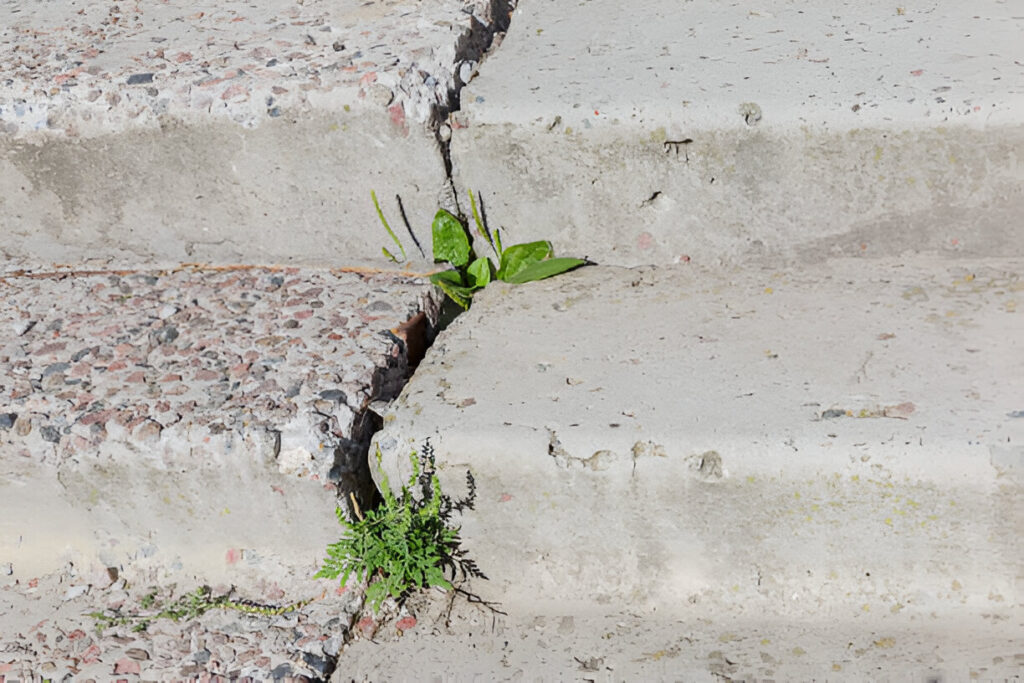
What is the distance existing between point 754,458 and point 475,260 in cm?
77

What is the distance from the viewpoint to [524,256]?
2002mm

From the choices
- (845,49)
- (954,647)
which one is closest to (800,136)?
(845,49)

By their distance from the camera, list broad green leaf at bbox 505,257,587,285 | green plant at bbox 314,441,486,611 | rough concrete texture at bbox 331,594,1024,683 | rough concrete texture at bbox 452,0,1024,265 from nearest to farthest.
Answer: rough concrete texture at bbox 331,594,1024,683 < green plant at bbox 314,441,486,611 < rough concrete texture at bbox 452,0,1024,265 < broad green leaf at bbox 505,257,587,285

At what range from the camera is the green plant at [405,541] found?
1572mm

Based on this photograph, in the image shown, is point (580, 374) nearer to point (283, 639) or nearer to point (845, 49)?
point (283, 639)

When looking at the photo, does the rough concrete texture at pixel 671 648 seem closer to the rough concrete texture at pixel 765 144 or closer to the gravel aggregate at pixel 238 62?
the rough concrete texture at pixel 765 144

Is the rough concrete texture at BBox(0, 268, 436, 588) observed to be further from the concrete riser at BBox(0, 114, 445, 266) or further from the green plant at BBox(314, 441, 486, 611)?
the concrete riser at BBox(0, 114, 445, 266)

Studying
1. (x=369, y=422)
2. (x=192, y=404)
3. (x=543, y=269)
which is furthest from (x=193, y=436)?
(x=543, y=269)

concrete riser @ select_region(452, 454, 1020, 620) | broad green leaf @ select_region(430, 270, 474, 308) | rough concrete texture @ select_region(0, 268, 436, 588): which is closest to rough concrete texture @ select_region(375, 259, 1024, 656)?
concrete riser @ select_region(452, 454, 1020, 620)

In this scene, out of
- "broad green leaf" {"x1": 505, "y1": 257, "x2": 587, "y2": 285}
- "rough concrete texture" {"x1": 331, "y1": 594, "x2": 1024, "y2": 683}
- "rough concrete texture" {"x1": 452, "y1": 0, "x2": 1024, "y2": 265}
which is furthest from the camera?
"broad green leaf" {"x1": 505, "y1": 257, "x2": 587, "y2": 285}

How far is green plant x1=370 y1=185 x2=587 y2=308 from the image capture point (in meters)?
1.97

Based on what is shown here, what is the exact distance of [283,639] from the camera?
62.3 inches

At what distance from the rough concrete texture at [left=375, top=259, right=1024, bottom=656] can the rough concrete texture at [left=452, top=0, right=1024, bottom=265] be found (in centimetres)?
17

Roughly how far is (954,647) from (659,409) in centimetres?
50
